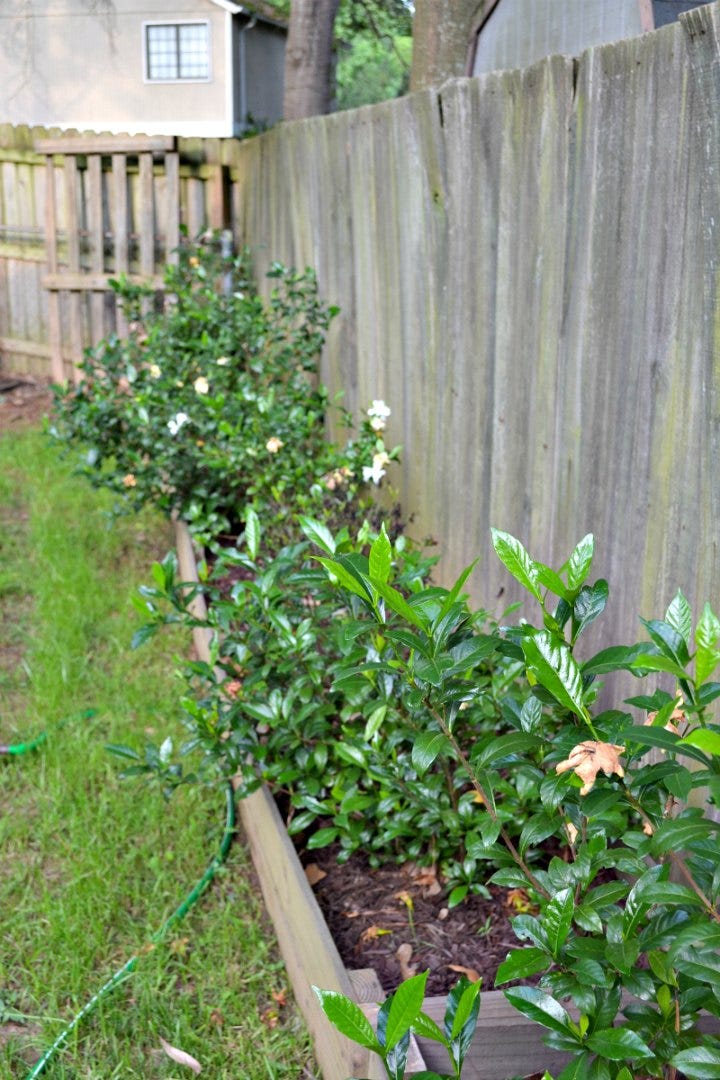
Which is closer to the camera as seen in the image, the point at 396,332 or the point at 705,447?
the point at 705,447

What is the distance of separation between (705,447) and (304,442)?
267 centimetres

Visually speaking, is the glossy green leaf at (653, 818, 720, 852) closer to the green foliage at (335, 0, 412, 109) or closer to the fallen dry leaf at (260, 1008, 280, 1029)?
the fallen dry leaf at (260, 1008, 280, 1029)

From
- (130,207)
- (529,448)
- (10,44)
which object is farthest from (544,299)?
(130,207)

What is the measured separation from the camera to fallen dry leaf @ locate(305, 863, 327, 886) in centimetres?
269

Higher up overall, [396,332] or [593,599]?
[396,332]

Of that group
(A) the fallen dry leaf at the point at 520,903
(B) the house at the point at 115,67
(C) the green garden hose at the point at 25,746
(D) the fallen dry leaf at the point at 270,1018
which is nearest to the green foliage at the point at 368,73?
(B) the house at the point at 115,67

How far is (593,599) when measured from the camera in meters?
1.46

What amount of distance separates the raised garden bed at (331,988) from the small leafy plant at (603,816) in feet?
1.40

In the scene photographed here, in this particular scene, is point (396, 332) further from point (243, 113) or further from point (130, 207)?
point (243, 113)

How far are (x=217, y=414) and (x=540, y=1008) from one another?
3.47 metres

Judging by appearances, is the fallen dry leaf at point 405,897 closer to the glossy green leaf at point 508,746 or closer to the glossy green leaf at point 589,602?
the glossy green leaf at point 508,746

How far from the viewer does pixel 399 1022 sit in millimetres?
1208

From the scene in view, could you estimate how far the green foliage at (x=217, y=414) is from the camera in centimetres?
421

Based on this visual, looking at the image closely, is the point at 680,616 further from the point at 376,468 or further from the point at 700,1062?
the point at 376,468
